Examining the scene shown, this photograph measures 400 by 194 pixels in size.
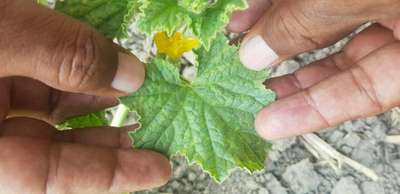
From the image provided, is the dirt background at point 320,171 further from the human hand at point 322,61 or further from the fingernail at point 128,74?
the fingernail at point 128,74

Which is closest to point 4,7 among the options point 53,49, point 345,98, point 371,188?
point 53,49

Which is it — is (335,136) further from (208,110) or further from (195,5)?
(195,5)

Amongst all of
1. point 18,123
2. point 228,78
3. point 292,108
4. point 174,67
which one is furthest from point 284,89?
point 18,123

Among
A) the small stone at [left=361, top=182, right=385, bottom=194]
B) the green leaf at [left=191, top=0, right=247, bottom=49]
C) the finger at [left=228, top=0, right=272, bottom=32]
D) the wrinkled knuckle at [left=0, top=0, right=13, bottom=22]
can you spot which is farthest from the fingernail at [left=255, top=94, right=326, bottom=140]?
the small stone at [left=361, top=182, right=385, bottom=194]

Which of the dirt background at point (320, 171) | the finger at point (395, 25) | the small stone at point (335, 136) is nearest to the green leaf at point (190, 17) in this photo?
the finger at point (395, 25)

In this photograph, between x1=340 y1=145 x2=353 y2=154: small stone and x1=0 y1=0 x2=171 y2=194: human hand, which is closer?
x1=0 y1=0 x2=171 y2=194: human hand

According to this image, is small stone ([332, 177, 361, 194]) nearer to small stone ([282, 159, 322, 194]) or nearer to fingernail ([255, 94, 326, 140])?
small stone ([282, 159, 322, 194])
